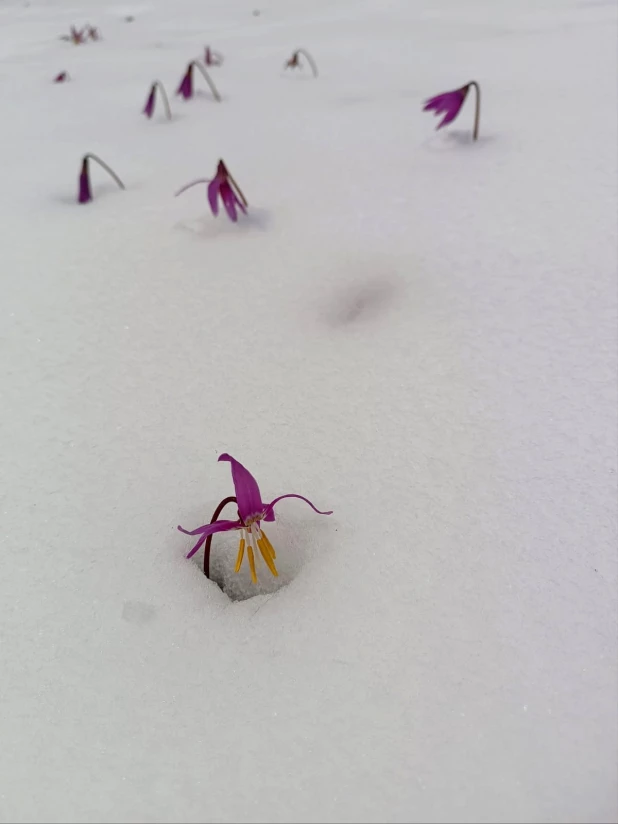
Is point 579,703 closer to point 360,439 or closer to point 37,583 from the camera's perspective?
point 360,439

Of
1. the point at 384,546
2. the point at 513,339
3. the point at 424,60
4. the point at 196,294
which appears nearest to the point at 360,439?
the point at 384,546

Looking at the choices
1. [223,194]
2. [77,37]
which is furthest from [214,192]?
[77,37]

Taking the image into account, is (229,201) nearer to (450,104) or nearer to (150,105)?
(450,104)

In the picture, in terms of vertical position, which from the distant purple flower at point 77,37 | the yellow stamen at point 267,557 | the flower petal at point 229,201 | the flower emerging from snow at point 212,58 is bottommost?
the yellow stamen at point 267,557

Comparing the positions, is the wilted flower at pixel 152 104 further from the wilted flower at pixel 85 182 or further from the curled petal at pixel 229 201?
the curled petal at pixel 229 201

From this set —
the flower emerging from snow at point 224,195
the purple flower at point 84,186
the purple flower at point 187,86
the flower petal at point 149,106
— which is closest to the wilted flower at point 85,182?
the purple flower at point 84,186
